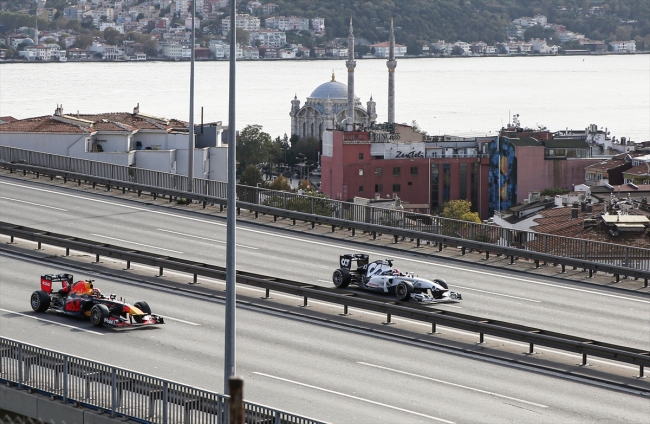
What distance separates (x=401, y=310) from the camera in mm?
23641

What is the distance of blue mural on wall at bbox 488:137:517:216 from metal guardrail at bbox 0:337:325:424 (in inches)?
3637

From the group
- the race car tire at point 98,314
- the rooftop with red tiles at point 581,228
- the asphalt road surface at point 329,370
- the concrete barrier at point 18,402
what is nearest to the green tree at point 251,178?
the rooftop with red tiles at point 581,228

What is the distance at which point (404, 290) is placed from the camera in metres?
25.5

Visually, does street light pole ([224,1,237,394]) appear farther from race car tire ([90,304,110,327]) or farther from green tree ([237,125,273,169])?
green tree ([237,125,273,169])

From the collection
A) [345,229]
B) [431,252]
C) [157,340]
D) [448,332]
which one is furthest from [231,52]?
[345,229]

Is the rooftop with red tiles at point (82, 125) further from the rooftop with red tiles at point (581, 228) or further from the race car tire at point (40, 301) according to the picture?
the race car tire at point (40, 301)

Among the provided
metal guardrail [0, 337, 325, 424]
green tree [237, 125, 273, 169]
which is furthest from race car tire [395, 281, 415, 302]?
green tree [237, 125, 273, 169]

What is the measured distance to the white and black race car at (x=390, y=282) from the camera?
25.5 metres

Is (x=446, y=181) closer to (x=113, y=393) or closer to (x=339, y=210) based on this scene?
(x=339, y=210)

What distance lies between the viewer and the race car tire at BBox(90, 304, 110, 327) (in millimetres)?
22766

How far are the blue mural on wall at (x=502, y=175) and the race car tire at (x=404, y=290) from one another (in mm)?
83499

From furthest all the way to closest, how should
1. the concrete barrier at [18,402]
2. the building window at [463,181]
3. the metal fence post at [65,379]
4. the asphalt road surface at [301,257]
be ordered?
the building window at [463,181]
the asphalt road surface at [301,257]
the concrete barrier at [18,402]
the metal fence post at [65,379]

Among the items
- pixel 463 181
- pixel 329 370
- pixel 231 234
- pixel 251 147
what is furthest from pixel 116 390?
pixel 251 147

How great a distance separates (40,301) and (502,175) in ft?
304
